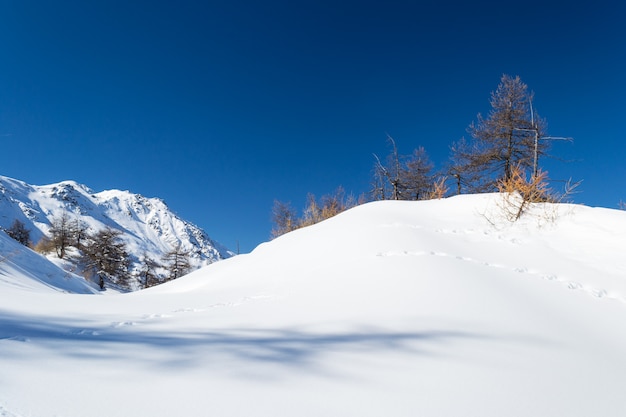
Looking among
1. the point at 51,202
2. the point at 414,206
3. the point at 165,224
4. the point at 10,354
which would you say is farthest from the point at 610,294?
the point at 165,224

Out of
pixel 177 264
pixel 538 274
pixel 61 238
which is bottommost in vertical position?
pixel 538 274

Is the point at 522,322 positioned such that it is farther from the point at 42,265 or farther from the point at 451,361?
the point at 42,265

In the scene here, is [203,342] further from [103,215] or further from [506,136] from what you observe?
[103,215]

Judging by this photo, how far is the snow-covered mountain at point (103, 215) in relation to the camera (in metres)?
111

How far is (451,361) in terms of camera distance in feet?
5.58

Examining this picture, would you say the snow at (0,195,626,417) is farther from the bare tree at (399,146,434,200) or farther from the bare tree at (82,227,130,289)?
A: the bare tree at (82,227,130,289)

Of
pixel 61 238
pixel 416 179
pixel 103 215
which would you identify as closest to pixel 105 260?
pixel 61 238

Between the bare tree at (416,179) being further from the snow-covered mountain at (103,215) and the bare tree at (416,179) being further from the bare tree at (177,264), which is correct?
the snow-covered mountain at (103,215)

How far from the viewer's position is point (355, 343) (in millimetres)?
1876

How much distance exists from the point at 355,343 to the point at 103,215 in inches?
7692

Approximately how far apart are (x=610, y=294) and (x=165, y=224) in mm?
210233

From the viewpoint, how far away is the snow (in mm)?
1310

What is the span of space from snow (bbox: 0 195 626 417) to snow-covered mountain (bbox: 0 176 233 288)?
112 m

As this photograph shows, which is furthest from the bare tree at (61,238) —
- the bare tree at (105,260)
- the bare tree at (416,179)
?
the bare tree at (416,179)
